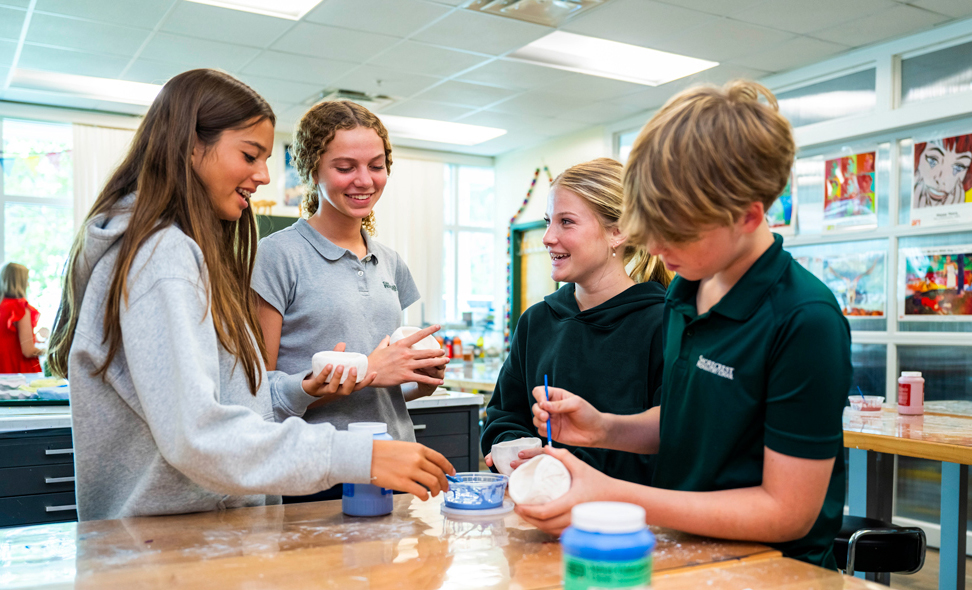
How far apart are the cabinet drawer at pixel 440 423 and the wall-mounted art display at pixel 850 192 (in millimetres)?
3159

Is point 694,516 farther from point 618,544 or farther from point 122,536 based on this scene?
point 122,536

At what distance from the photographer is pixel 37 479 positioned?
7.31ft

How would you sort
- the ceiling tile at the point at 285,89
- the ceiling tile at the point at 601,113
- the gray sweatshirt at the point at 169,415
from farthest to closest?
the ceiling tile at the point at 601,113
the ceiling tile at the point at 285,89
the gray sweatshirt at the point at 169,415

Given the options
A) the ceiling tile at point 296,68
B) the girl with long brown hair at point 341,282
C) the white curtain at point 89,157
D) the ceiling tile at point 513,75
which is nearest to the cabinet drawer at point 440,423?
the girl with long brown hair at point 341,282

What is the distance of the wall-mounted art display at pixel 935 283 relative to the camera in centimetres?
415

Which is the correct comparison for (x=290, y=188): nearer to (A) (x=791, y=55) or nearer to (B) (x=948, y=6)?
(A) (x=791, y=55)

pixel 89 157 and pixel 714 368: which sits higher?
pixel 89 157

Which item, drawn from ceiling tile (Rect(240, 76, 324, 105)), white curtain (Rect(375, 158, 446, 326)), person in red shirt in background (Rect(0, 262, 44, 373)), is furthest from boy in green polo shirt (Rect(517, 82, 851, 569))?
white curtain (Rect(375, 158, 446, 326))

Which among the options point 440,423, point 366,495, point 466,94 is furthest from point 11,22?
point 366,495

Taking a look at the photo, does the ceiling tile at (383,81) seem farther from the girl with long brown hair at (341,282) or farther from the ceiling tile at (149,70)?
the girl with long brown hair at (341,282)

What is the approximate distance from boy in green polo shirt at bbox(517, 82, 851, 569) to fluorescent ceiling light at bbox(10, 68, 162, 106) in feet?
17.8

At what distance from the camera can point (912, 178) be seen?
4.40 meters

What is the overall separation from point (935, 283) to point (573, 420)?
12.8ft

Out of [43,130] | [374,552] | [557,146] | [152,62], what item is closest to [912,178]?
[557,146]
